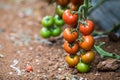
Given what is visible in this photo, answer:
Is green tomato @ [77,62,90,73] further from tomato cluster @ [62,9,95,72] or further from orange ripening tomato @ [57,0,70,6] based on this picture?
orange ripening tomato @ [57,0,70,6]

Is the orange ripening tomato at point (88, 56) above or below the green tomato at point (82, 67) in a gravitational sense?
above

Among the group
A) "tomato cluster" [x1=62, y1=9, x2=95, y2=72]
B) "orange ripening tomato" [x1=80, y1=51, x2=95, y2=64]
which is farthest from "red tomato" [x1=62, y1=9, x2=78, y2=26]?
"orange ripening tomato" [x1=80, y1=51, x2=95, y2=64]

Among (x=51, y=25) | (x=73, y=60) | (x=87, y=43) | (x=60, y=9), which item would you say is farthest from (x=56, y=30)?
(x=87, y=43)

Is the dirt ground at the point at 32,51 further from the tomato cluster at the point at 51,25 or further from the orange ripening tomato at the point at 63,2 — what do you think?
the orange ripening tomato at the point at 63,2

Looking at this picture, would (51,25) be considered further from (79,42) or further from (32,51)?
(79,42)

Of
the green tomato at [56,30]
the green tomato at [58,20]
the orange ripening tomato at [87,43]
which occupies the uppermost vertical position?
the green tomato at [58,20]

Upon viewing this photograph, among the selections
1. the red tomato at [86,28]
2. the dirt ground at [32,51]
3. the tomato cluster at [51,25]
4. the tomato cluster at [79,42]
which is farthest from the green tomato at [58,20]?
the red tomato at [86,28]
